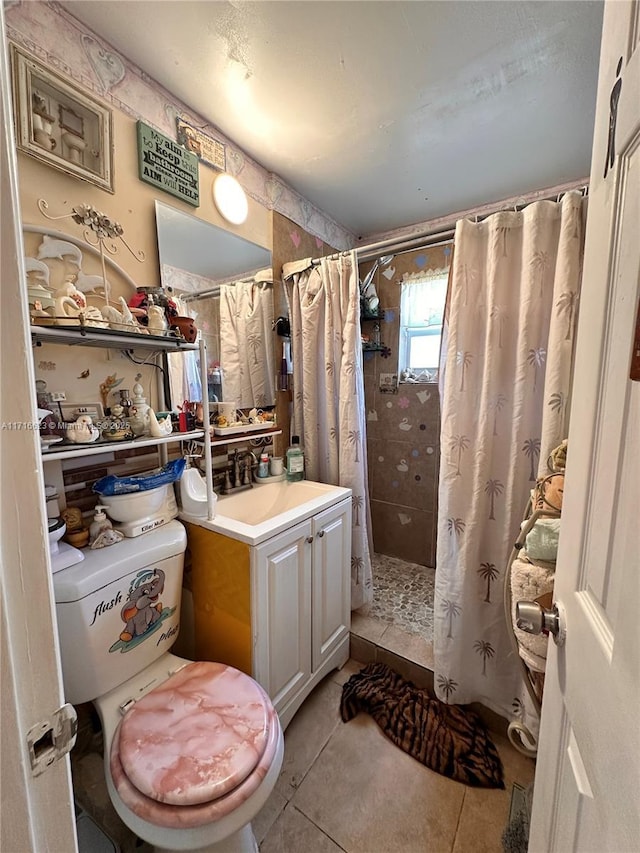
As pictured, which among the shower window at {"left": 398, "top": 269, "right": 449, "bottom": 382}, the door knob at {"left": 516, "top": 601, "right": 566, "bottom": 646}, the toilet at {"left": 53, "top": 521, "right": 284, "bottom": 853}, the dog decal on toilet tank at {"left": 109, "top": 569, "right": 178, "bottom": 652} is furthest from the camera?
the shower window at {"left": 398, "top": 269, "right": 449, "bottom": 382}

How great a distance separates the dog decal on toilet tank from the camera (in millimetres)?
1001

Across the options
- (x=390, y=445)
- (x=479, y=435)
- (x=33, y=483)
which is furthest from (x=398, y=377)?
(x=33, y=483)

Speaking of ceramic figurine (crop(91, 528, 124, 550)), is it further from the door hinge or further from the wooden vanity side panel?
the door hinge

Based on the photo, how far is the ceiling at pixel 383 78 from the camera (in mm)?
1017

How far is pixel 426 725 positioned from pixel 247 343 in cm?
183

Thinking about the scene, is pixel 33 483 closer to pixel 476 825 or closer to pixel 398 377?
pixel 476 825

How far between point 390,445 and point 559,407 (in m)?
1.37

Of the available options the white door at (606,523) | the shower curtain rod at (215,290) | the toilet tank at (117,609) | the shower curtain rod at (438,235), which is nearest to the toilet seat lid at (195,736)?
the toilet tank at (117,609)

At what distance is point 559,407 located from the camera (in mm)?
→ 1113

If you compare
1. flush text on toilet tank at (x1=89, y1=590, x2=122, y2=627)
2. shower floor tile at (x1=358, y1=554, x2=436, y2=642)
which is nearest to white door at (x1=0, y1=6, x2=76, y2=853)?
flush text on toilet tank at (x1=89, y1=590, x2=122, y2=627)

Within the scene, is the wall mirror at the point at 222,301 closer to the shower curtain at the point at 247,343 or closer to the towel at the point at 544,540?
the shower curtain at the point at 247,343

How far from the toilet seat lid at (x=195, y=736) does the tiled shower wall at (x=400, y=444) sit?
164cm

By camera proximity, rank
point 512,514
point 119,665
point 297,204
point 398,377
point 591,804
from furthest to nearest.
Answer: point 398,377
point 297,204
point 512,514
point 119,665
point 591,804

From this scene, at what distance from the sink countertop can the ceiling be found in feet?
5.25
